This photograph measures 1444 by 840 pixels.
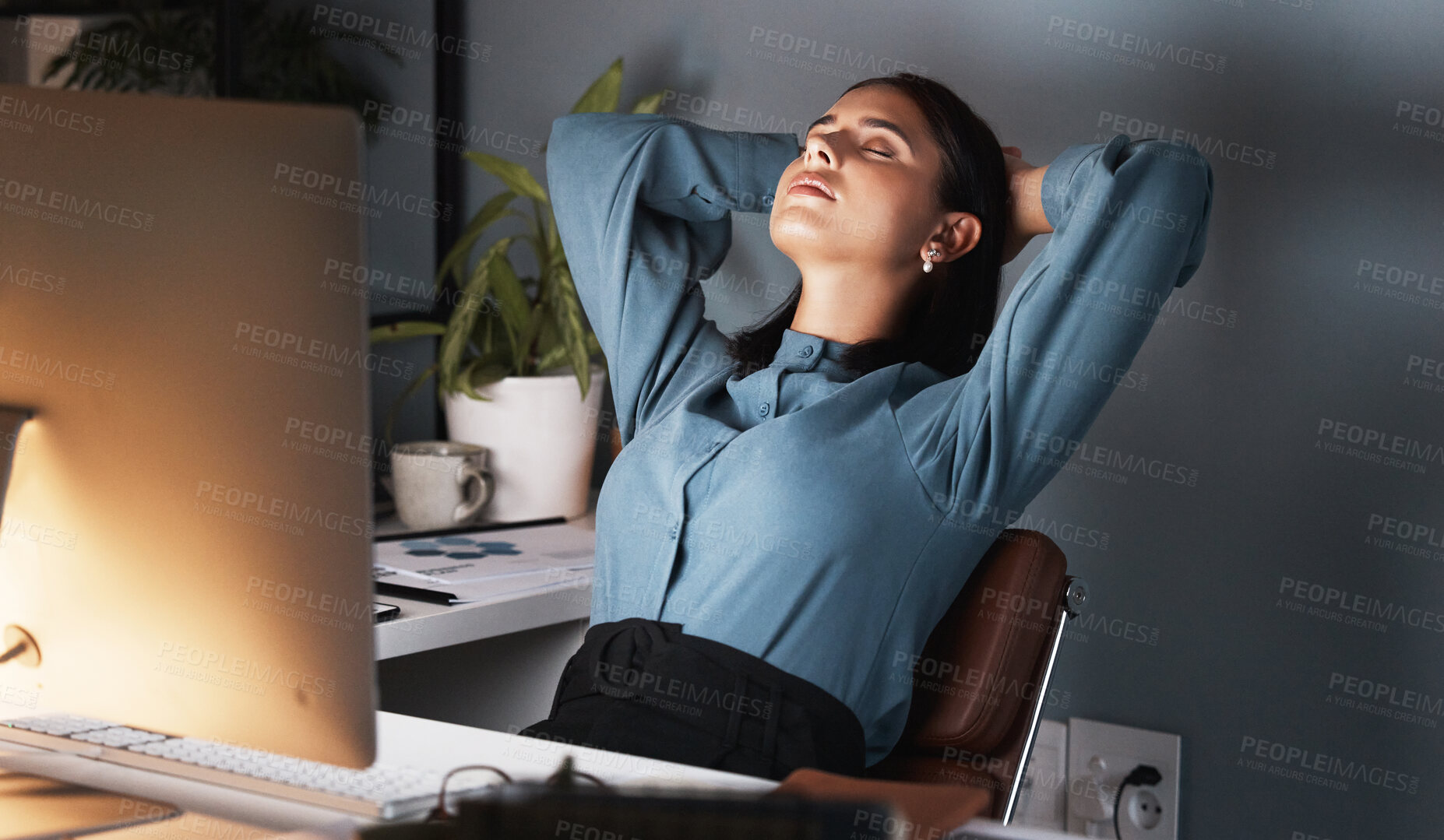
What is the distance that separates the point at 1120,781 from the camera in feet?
6.03

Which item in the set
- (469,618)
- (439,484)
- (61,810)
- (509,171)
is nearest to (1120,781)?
(469,618)

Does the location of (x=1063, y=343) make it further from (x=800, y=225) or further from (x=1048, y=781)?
(x=1048, y=781)

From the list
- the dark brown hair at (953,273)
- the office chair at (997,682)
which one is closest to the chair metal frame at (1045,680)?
the office chair at (997,682)

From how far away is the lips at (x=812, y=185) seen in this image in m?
1.35

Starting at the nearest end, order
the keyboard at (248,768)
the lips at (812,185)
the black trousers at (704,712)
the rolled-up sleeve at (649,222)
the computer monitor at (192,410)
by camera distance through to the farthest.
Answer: the computer monitor at (192,410)
the keyboard at (248,768)
the black trousers at (704,712)
the lips at (812,185)
the rolled-up sleeve at (649,222)

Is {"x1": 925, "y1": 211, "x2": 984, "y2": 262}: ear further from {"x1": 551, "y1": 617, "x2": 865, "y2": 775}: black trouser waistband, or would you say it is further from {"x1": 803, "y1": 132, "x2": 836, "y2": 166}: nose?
{"x1": 551, "y1": 617, "x2": 865, "y2": 775}: black trouser waistband

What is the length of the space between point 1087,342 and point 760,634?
1.41 ft

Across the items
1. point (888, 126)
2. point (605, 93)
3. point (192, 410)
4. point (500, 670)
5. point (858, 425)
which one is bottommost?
point (500, 670)

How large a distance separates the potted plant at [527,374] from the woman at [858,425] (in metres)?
0.48

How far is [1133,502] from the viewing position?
5.90ft

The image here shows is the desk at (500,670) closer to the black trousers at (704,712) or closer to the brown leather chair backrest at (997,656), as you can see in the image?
the black trousers at (704,712)

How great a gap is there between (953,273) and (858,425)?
0.25m

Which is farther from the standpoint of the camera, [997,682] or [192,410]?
[997,682]

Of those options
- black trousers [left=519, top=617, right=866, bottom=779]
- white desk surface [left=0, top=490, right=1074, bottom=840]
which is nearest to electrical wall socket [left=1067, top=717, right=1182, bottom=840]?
black trousers [left=519, top=617, right=866, bottom=779]
